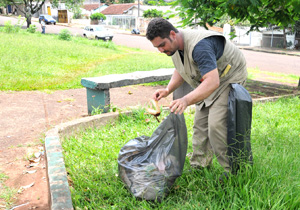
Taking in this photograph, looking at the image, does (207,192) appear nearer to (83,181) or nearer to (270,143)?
(83,181)

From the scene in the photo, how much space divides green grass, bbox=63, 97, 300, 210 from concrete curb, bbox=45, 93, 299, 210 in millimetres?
121

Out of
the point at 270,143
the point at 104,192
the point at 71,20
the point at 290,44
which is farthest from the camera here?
the point at 71,20

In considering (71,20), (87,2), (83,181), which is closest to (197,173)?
(83,181)

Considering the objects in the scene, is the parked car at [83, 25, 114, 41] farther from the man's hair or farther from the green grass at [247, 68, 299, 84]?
the man's hair

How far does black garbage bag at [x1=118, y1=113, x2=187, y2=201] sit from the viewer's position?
2787 mm

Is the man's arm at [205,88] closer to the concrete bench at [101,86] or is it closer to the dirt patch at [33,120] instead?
the dirt patch at [33,120]

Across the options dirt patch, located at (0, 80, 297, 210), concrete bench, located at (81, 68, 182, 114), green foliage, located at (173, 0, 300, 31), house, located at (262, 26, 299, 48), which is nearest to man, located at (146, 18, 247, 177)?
dirt patch, located at (0, 80, 297, 210)

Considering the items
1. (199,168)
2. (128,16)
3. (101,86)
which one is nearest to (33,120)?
(101,86)

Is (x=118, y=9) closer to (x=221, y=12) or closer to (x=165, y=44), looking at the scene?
(x=221, y=12)

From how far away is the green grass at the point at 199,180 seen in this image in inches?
99.6

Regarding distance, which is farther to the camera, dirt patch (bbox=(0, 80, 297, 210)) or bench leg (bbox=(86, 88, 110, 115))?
bench leg (bbox=(86, 88, 110, 115))

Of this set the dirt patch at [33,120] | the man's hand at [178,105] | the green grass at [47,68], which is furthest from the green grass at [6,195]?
the green grass at [47,68]

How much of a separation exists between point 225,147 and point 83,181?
4.31 ft

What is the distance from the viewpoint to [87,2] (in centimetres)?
8238
